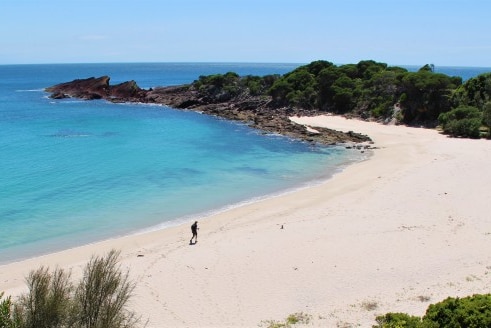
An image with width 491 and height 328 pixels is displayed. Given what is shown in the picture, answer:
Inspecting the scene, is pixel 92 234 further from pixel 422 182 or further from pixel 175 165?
pixel 422 182

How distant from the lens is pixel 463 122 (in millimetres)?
44812

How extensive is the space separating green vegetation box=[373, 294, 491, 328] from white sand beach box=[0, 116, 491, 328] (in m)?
1.77

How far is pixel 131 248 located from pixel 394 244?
1084 centimetres

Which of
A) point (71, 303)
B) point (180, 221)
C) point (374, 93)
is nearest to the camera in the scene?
point (71, 303)

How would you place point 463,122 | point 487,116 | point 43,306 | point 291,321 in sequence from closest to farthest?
point 43,306 < point 291,321 < point 487,116 < point 463,122

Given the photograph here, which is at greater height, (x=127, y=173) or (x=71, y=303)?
(x=71, y=303)

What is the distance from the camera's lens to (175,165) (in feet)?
123

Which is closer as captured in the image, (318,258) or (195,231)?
(318,258)

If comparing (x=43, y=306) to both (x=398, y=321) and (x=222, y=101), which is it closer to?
(x=398, y=321)

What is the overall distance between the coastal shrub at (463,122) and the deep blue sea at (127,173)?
1184 centimetres

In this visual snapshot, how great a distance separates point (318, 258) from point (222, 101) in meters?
62.1

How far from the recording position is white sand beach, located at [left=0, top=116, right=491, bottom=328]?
14.2 meters

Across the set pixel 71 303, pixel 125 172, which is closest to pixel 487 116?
pixel 125 172

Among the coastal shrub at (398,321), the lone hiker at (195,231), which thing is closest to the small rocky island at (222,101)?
the lone hiker at (195,231)
